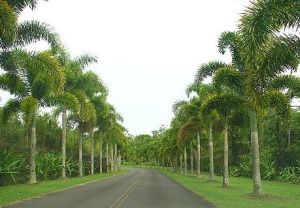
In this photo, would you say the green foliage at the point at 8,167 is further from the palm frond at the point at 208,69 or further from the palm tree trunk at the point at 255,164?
the palm tree trunk at the point at 255,164

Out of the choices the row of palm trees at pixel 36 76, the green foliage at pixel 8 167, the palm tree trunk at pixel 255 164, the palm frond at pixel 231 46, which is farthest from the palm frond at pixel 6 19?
the green foliage at pixel 8 167

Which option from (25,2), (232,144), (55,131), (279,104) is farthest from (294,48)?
(232,144)

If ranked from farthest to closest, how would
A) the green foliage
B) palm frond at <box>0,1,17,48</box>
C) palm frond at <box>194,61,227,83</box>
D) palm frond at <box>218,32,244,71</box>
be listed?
the green foliage → palm frond at <box>194,61,227,83</box> → palm frond at <box>218,32,244,71</box> → palm frond at <box>0,1,17,48</box>

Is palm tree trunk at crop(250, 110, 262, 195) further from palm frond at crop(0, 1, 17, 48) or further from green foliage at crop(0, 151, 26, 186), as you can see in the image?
green foliage at crop(0, 151, 26, 186)

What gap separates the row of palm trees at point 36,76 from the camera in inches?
889

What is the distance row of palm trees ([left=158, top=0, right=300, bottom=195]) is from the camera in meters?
14.8

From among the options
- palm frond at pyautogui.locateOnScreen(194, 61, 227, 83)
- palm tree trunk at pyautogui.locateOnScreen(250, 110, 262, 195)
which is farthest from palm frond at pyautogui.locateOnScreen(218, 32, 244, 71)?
palm tree trunk at pyautogui.locateOnScreen(250, 110, 262, 195)

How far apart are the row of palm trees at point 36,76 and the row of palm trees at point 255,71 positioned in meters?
8.00

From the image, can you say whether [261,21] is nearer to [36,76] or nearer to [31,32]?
[31,32]

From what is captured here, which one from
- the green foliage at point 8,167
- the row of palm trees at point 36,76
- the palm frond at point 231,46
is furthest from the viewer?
the green foliage at point 8,167

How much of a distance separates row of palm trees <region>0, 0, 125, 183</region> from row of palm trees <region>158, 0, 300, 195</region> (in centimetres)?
800

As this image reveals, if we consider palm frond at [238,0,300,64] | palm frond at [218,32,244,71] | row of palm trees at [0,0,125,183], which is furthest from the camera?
palm frond at [218,32,244,71]

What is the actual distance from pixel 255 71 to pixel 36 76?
1831cm

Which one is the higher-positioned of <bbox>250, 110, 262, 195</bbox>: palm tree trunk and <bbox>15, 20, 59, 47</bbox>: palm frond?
<bbox>15, 20, 59, 47</bbox>: palm frond
